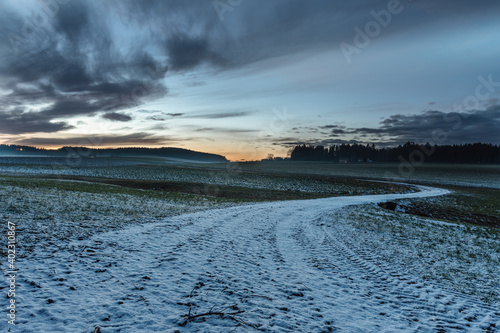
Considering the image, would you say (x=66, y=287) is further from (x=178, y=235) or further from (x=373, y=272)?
(x=373, y=272)

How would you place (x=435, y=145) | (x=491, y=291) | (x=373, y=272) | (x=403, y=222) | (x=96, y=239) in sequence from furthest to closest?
(x=435, y=145), (x=403, y=222), (x=96, y=239), (x=373, y=272), (x=491, y=291)

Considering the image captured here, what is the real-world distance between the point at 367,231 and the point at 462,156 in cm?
22037

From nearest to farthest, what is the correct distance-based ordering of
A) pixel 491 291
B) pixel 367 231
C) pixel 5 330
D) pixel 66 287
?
pixel 5 330
pixel 66 287
pixel 491 291
pixel 367 231

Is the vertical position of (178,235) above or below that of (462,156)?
below

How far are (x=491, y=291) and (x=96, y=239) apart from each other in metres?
14.1

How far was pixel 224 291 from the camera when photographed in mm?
6570

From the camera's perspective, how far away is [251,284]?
7.16 m

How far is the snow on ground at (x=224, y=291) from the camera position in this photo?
5137mm

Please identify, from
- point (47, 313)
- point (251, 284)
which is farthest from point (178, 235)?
point (47, 313)

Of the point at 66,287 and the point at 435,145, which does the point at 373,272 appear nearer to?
the point at 66,287

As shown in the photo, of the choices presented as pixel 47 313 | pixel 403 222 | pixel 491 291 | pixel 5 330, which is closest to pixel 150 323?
pixel 47 313

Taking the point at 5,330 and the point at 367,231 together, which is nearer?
the point at 5,330

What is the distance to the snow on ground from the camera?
5.14 m

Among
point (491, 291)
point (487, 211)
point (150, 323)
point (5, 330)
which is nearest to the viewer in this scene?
point (5, 330)
